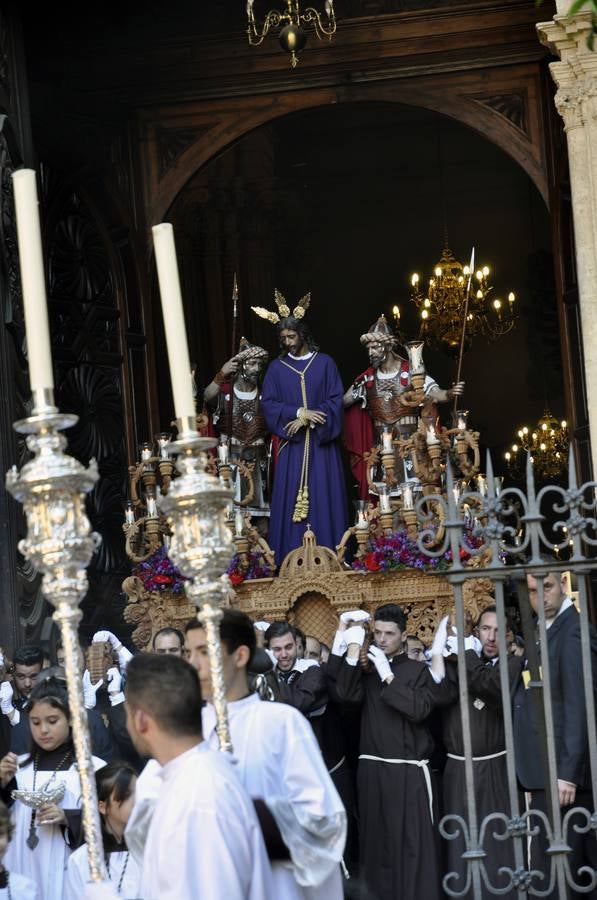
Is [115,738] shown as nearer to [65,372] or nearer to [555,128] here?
[65,372]

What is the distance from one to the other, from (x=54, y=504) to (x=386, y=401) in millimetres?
7629

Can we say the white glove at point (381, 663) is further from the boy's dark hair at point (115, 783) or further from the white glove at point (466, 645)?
the boy's dark hair at point (115, 783)

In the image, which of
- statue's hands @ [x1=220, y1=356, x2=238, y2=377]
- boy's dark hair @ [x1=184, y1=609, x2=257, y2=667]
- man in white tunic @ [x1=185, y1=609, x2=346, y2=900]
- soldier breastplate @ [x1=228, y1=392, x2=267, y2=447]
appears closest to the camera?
man in white tunic @ [x1=185, y1=609, x2=346, y2=900]

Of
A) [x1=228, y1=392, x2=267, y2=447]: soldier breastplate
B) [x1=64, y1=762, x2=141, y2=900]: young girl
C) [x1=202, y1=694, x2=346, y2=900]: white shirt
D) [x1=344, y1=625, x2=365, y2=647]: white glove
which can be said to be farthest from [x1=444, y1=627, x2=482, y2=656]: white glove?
[x1=228, y1=392, x2=267, y2=447]: soldier breastplate

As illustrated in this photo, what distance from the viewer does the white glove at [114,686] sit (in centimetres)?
887

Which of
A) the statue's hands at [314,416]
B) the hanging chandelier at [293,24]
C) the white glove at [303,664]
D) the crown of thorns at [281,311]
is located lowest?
the white glove at [303,664]

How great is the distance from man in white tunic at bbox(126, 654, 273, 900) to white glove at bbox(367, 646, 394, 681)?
397 cm

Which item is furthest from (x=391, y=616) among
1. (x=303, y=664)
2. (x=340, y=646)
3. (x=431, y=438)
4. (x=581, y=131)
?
(x=581, y=131)

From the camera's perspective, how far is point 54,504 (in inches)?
173

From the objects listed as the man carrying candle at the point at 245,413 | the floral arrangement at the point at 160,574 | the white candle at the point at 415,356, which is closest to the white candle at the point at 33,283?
the floral arrangement at the point at 160,574

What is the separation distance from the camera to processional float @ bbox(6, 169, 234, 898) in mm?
4305

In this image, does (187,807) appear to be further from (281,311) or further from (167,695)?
(281,311)

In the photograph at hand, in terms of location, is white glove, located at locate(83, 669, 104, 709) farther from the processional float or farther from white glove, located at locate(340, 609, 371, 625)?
the processional float

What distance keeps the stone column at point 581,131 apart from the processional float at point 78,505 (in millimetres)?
6335
